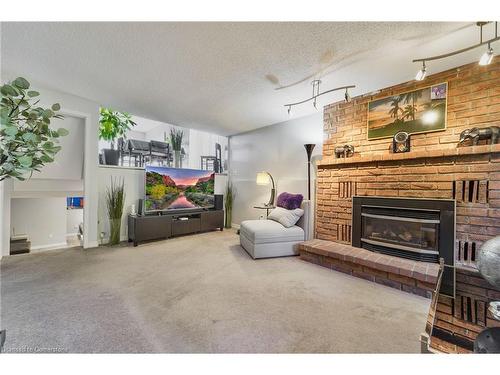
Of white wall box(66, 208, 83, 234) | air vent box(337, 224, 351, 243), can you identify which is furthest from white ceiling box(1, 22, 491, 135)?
white wall box(66, 208, 83, 234)

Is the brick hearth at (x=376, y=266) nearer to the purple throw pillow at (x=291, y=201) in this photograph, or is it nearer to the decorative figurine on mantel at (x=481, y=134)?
the purple throw pillow at (x=291, y=201)

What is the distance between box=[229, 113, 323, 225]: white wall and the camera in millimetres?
3898

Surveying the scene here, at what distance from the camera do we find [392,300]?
6.47 ft

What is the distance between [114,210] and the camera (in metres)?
3.64

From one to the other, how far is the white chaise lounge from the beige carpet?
0.21 m

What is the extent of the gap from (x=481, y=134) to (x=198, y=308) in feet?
10.1

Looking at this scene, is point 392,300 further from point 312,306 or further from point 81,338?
point 81,338

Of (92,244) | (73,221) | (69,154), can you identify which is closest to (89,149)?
(69,154)

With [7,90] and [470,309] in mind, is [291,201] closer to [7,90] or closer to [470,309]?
[470,309]

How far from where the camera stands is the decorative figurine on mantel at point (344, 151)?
10.3 feet

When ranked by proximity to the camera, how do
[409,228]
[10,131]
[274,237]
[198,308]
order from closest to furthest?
[10,131]
[198,308]
[409,228]
[274,237]

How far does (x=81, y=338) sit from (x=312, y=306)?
168 centimetres

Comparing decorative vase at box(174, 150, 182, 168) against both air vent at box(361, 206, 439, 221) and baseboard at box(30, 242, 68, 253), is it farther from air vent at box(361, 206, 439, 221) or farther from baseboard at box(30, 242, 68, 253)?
air vent at box(361, 206, 439, 221)

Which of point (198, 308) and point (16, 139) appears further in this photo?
point (198, 308)
